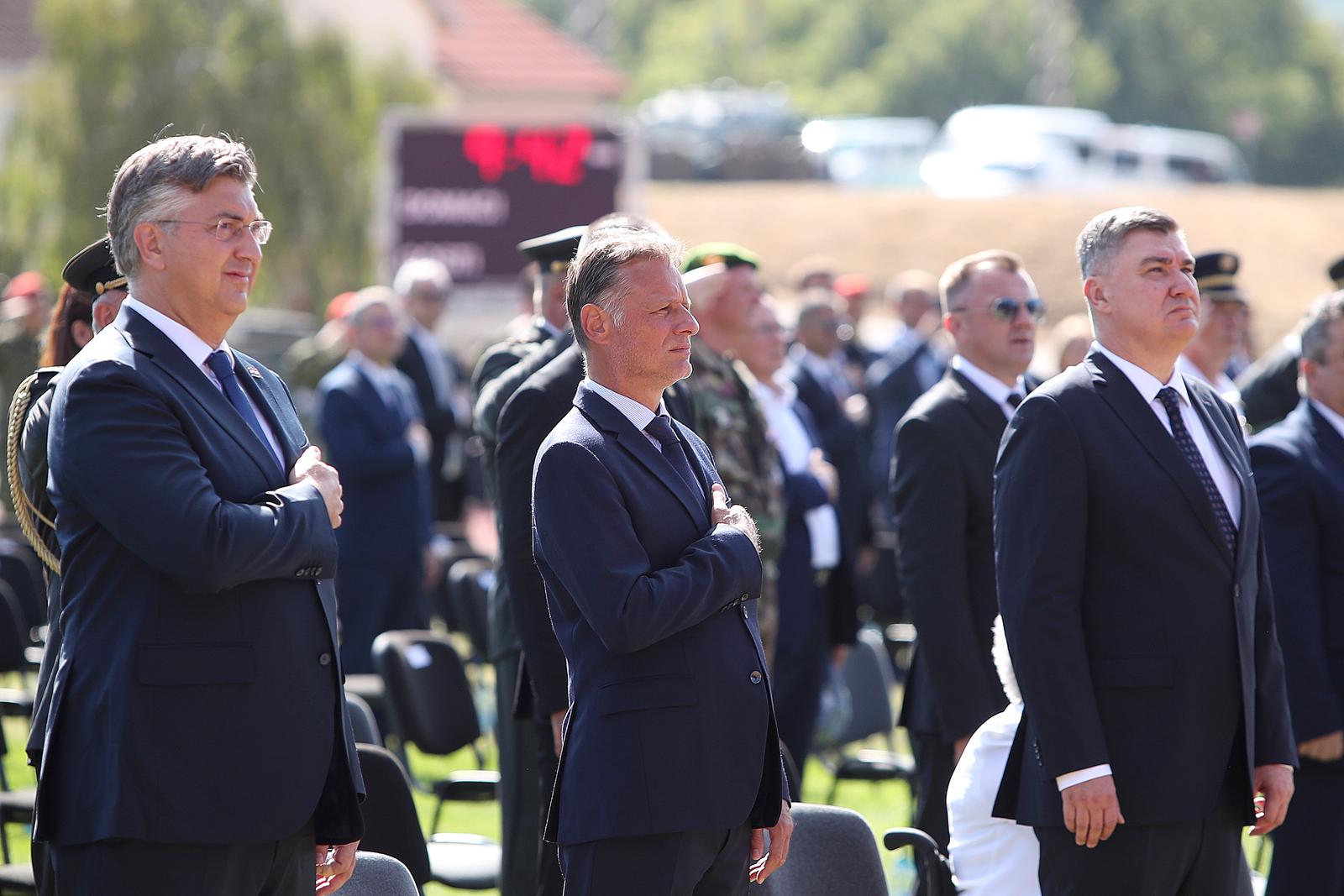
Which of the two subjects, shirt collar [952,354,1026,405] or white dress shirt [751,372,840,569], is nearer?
shirt collar [952,354,1026,405]

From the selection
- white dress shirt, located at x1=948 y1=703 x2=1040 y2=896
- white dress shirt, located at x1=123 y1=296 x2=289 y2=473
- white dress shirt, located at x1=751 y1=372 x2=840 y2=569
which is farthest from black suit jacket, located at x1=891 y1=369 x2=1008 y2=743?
white dress shirt, located at x1=123 y1=296 x2=289 y2=473

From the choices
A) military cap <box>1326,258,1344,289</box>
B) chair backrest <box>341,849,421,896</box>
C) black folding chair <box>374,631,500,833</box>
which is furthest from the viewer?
military cap <box>1326,258,1344,289</box>

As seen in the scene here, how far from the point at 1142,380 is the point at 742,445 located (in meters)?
1.71

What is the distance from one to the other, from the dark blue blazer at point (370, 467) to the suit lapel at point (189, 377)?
18.3 feet

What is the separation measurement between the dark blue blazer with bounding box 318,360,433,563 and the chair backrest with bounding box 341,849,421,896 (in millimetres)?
5251

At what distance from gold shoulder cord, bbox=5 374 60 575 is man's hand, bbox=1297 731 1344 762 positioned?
10.5ft

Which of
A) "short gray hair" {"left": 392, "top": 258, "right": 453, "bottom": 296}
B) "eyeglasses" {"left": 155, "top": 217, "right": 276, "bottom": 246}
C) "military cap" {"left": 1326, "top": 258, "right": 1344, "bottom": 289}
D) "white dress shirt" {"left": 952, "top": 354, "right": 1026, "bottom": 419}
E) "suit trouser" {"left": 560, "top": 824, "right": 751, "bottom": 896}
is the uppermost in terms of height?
"short gray hair" {"left": 392, "top": 258, "right": 453, "bottom": 296}

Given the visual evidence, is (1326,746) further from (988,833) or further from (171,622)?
(171,622)

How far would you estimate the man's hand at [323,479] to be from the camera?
320 cm

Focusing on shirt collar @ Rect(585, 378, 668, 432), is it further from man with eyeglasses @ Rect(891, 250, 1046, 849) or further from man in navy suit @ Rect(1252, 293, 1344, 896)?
man in navy suit @ Rect(1252, 293, 1344, 896)

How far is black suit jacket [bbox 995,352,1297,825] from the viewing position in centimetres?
367

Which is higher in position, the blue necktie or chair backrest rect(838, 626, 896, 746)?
the blue necktie

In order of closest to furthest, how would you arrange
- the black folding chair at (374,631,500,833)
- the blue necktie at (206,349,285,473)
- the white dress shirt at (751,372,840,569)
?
the blue necktie at (206,349,285,473)
the black folding chair at (374,631,500,833)
the white dress shirt at (751,372,840,569)

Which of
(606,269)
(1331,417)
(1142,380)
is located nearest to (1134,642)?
(1142,380)
